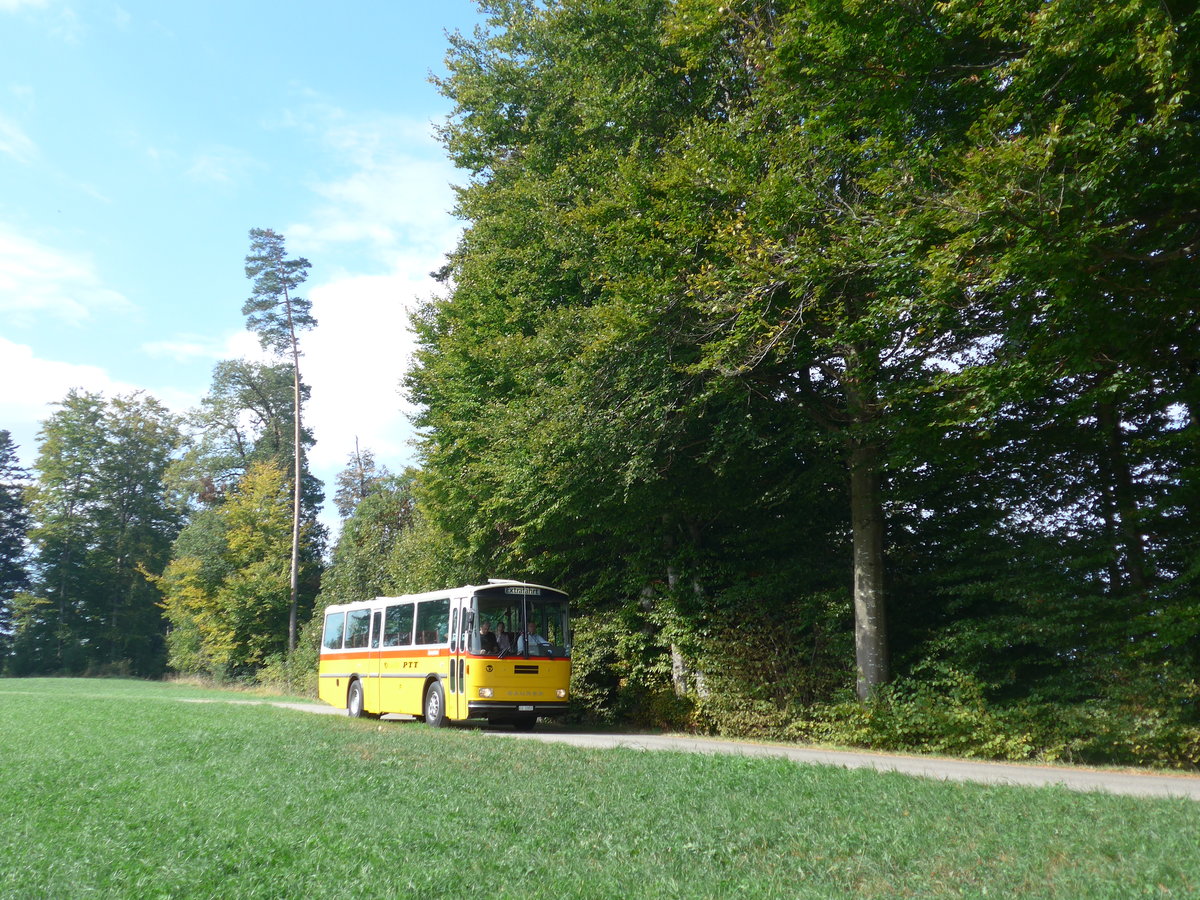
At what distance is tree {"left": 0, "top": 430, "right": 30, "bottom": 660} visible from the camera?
65.4m

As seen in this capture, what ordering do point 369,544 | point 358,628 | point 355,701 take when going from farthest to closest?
1. point 369,544
2. point 358,628
3. point 355,701

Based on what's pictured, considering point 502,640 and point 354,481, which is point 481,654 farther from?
point 354,481

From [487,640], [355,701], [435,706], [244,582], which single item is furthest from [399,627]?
[244,582]

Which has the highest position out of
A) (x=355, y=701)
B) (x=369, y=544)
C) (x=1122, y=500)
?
(x=369, y=544)

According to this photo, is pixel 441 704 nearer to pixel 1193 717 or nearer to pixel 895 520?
pixel 895 520

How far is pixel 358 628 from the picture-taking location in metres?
23.5

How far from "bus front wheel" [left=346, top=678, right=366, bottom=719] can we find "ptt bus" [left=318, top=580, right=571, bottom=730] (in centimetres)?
187

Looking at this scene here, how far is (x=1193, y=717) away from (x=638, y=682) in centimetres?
1122

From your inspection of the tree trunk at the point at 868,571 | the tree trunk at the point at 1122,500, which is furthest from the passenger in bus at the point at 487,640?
the tree trunk at the point at 1122,500

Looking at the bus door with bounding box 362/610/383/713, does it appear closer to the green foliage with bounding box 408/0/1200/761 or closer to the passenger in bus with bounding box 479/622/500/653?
the green foliage with bounding box 408/0/1200/761

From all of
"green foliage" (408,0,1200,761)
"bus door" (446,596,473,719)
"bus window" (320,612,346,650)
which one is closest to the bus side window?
"bus window" (320,612,346,650)

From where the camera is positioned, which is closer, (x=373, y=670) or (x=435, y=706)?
(x=435, y=706)

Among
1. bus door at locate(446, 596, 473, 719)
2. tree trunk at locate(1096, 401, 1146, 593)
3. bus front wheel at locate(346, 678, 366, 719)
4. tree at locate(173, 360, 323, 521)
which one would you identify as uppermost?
tree at locate(173, 360, 323, 521)

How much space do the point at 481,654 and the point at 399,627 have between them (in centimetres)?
386
